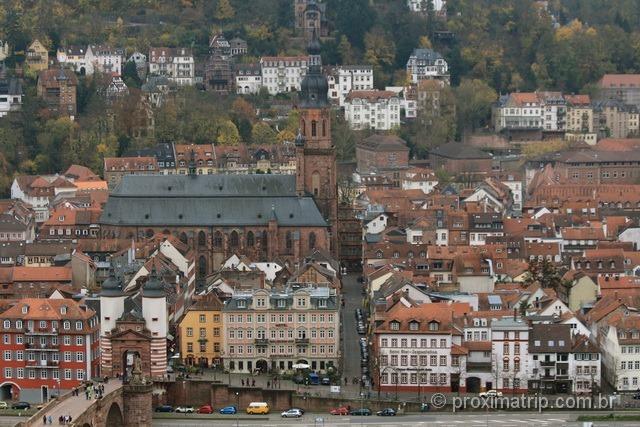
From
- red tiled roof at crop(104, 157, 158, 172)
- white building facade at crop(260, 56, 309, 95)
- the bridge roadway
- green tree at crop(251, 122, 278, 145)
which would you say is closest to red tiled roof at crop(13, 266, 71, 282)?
A: the bridge roadway

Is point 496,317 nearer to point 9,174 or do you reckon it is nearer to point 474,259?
point 474,259

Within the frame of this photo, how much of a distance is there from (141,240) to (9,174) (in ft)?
118

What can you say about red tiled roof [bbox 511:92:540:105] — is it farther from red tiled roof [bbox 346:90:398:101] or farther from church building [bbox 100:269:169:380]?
church building [bbox 100:269:169:380]

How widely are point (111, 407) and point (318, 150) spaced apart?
42223 mm

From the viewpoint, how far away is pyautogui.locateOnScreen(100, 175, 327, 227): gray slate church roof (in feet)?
392

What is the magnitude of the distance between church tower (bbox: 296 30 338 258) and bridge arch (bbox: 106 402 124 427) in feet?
131

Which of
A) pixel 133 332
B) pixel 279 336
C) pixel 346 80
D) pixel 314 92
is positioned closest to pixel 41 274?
pixel 279 336

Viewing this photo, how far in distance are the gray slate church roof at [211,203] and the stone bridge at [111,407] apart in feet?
117

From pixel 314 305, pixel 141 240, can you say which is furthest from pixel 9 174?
pixel 314 305

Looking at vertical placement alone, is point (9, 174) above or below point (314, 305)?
above

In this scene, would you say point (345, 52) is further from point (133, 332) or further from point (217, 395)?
point (133, 332)

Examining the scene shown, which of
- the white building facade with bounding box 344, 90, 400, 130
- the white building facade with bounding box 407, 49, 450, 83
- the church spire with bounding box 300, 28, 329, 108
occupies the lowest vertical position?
the church spire with bounding box 300, 28, 329, 108

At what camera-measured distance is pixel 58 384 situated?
3524 inches

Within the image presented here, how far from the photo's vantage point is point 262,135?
16162cm
